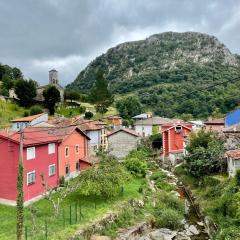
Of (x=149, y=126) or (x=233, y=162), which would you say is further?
(x=149, y=126)

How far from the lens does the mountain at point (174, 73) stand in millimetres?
94000

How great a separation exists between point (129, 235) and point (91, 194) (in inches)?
276

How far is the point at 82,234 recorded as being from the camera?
2275 cm

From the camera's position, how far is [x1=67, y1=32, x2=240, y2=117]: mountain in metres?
94.0

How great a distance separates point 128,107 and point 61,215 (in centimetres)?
6671

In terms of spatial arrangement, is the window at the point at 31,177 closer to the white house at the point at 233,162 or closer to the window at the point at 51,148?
the window at the point at 51,148

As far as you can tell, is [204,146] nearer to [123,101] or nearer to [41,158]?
[41,158]

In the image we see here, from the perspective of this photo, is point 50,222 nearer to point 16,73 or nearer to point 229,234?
point 229,234

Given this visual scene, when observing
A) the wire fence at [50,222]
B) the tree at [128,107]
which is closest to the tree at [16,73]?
the tree at [128,107]

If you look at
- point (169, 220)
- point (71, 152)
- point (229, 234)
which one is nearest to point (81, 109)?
point (71, 152)

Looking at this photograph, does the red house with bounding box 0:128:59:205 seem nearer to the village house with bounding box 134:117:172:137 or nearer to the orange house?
the orange house

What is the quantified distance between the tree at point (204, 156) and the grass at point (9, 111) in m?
39.4

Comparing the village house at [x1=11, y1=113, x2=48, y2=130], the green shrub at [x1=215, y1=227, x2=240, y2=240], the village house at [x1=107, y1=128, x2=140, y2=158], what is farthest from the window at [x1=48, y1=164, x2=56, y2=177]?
the village house at [x1=11, y1=113, x2=48, y2=130]

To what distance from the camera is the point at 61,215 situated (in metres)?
25.8
